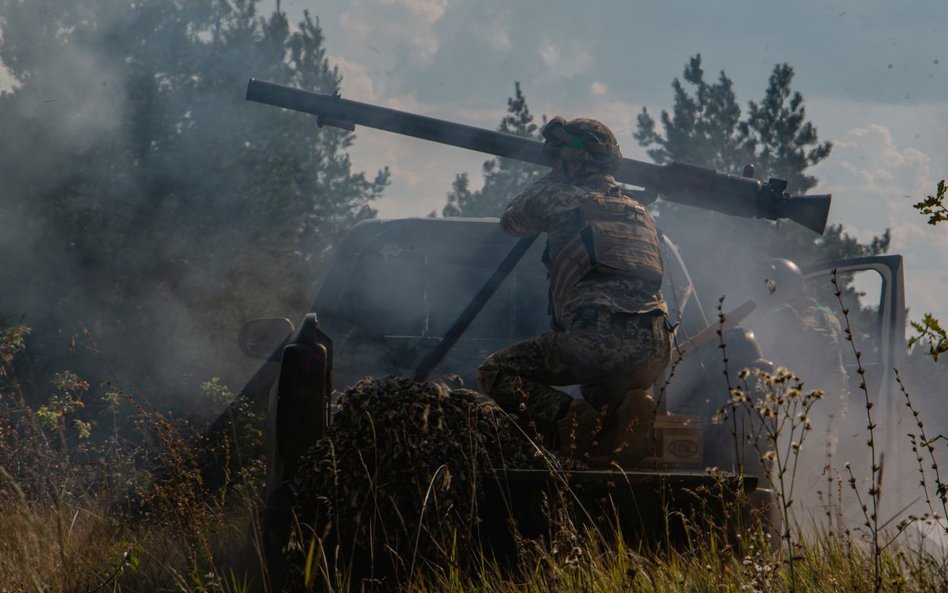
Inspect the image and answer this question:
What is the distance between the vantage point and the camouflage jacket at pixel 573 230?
4586mm

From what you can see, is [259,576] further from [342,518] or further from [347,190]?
[347,190]

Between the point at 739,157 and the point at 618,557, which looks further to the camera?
the point at 739,157

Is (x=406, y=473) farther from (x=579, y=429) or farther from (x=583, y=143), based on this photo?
(x=583, y=143)

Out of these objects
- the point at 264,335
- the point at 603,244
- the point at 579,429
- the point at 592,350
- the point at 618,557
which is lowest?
the point at 618,557

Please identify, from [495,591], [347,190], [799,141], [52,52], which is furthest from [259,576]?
[347,190]

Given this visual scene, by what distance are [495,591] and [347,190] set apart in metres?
28.2

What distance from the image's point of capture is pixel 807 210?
7152 millimetres

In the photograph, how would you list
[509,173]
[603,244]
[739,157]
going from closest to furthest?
[603,244]
[739,157]
[509,173]

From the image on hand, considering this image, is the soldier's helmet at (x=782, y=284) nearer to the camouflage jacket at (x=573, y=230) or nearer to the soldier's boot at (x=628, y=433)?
the camouflage jacket at (x=573, y=230)

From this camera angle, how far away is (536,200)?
4.90m

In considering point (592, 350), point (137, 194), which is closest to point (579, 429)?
point (592, 350)

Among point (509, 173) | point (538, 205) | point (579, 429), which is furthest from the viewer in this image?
point (509, 173)

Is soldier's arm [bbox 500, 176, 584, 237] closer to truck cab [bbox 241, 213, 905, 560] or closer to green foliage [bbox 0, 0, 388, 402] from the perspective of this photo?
truck cab [bbox 241, 213, 905, 560]

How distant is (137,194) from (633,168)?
1236cm
